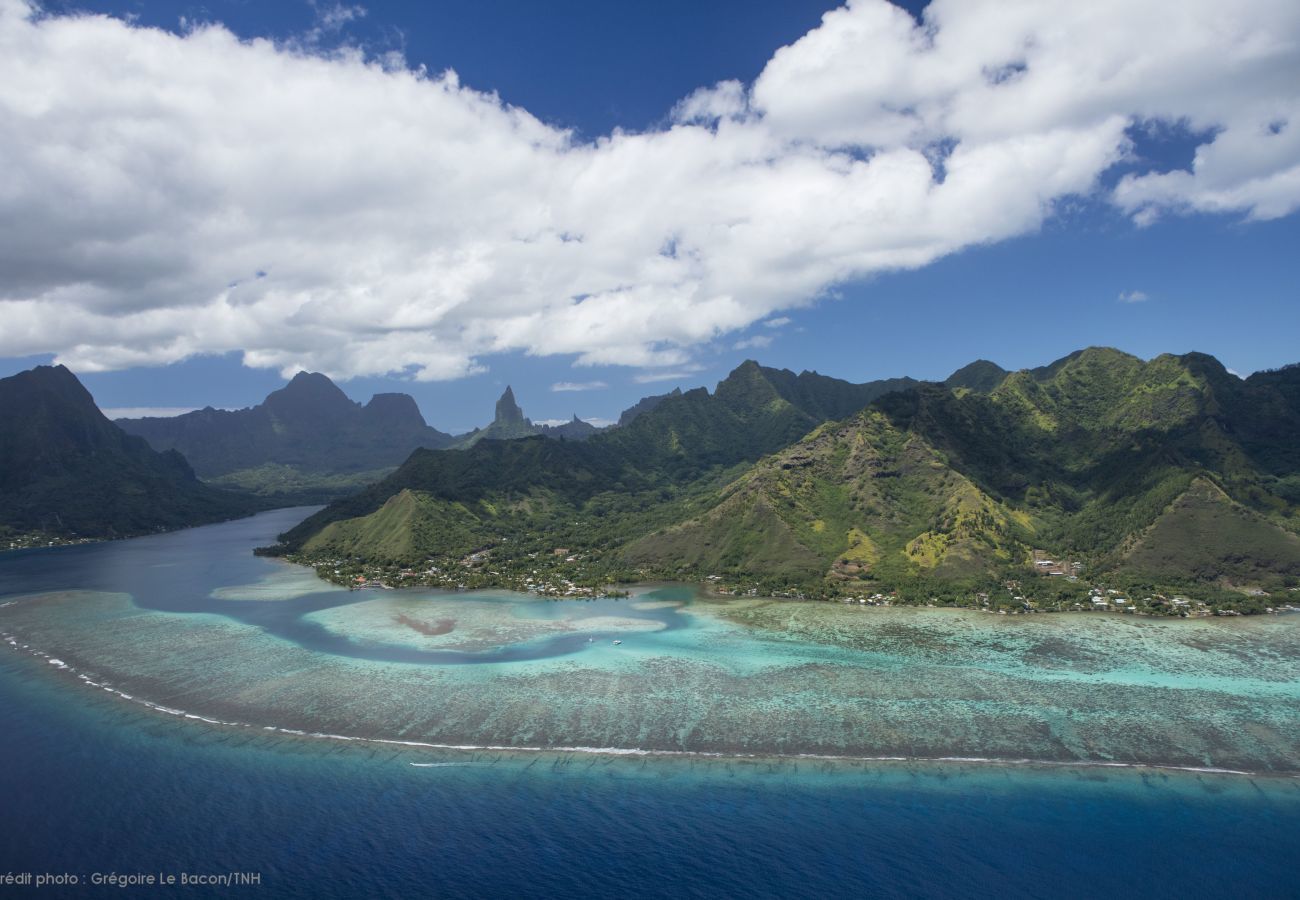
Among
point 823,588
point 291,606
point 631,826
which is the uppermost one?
point 823,588

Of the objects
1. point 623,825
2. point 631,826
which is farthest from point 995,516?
point 623,825

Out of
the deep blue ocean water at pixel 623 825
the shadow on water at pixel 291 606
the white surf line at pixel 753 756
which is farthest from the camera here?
the shadow on water at pixel 291 606

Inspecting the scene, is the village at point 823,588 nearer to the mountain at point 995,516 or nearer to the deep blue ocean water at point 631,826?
the mountain at point 995,516

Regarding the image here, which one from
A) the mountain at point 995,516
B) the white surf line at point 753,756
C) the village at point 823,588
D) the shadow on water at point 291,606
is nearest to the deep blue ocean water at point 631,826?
the white surf line at point 753,756

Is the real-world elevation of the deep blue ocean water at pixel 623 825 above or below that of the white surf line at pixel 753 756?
below

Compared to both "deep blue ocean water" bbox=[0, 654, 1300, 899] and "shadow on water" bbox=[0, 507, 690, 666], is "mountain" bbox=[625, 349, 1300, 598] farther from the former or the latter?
"deep blue ocean water" bbox=[0, 654, 1300, 899]

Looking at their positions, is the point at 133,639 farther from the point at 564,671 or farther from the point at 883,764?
the point at 883,764

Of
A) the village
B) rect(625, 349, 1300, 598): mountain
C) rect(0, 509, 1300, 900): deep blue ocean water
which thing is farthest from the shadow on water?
rect(0, 509, 1300, 900): deep blue ocean water

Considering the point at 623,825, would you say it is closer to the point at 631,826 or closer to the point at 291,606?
the point at 631,826

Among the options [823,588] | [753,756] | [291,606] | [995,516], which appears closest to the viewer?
[753,756]

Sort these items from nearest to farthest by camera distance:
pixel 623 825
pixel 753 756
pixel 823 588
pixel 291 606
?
pixel 623 825
pixel 753 756
pixel 291 606
pixel 823 588
